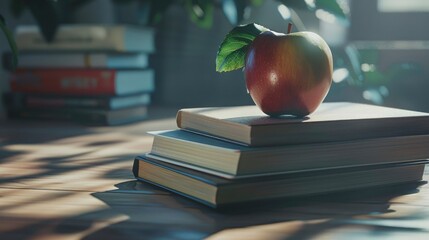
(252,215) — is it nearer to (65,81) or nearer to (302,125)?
(302,125)

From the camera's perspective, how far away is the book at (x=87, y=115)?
1.45 meters

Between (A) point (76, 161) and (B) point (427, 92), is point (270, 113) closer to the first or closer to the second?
(A) point (76, 161)

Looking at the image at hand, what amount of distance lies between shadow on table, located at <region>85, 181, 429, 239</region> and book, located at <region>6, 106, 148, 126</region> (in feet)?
2.44

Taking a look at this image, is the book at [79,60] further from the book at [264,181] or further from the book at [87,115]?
the book at [264,181]

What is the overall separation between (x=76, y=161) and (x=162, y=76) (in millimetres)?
1050

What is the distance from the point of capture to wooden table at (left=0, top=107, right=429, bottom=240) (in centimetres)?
55

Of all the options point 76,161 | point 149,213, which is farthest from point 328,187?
point 76,161

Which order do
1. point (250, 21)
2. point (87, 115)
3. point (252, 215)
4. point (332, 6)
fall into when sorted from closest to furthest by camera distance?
point (252, 215)
point (332, 6)
point (87, 115)
point (250, 21)

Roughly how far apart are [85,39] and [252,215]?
1005 millimetres

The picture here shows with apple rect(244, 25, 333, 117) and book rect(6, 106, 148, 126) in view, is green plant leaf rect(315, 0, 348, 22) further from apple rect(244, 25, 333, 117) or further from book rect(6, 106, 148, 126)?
book rect(6, 106, 148, 126)

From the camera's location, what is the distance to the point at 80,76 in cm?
150

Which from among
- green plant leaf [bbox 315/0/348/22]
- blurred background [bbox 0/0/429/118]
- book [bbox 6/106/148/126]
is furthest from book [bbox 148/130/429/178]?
blurred background [bbox 0/0/429/118]

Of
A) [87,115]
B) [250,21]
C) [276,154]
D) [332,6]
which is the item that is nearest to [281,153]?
[276,154]

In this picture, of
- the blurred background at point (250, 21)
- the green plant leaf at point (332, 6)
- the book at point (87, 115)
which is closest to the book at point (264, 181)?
the green plant leaf at point (332, 6)
